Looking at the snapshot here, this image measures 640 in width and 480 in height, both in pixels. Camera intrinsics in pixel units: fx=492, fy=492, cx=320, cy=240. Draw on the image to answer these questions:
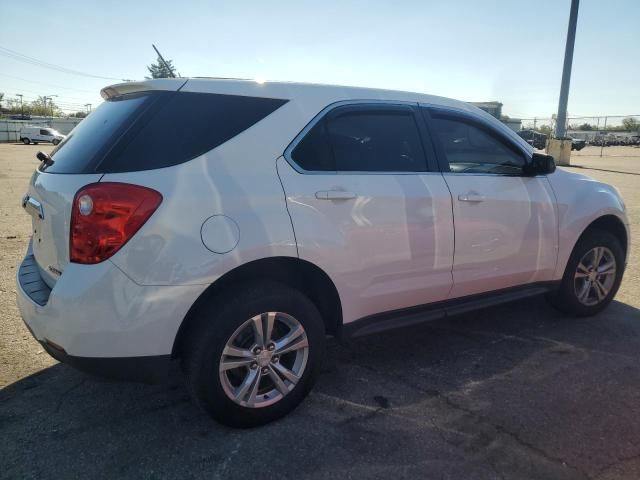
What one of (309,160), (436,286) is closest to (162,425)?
(309,160)

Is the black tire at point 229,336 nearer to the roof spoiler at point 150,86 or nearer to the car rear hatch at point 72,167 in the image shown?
the car rear hatch at point 72,167

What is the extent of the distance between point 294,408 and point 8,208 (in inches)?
335

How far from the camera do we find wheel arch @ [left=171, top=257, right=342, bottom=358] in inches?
96.7

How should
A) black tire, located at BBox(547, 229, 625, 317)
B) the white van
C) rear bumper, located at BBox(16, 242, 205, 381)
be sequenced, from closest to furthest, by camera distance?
rear bumper, located at BBox(16, 242, 205, 381)
black tire, located at BBox(547, 229, 625, 317)
the white van

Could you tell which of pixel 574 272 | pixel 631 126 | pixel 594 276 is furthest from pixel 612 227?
pixel 631 126

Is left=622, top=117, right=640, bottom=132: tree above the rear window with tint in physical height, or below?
above

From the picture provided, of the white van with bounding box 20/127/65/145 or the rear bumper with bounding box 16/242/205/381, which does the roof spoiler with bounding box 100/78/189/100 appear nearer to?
the rear bumper with bounding box 16/242/205/381

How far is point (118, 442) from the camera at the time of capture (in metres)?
2.53

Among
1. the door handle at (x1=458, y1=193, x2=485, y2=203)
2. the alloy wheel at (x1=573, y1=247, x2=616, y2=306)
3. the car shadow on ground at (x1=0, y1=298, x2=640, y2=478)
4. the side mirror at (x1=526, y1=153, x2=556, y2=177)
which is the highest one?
the side mirror at (x1=526, y1=153, x2=556, y2=177)

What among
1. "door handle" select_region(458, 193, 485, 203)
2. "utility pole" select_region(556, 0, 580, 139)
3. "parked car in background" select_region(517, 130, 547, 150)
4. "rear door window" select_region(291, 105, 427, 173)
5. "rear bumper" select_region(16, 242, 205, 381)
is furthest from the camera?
"parked car in background" select_region(517, 130, 547, 150)

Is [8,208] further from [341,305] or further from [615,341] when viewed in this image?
[615,341]

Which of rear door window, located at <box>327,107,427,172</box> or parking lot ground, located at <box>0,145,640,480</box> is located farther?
rear door window, located at <box>327,107,427,172</box>

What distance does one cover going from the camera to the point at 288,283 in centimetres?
281

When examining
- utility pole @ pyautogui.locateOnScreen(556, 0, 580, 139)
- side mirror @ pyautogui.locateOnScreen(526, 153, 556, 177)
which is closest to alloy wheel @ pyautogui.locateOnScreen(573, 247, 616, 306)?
side mirror @ pyautogui.locateOnScreen(526, 153, 556, 177)
